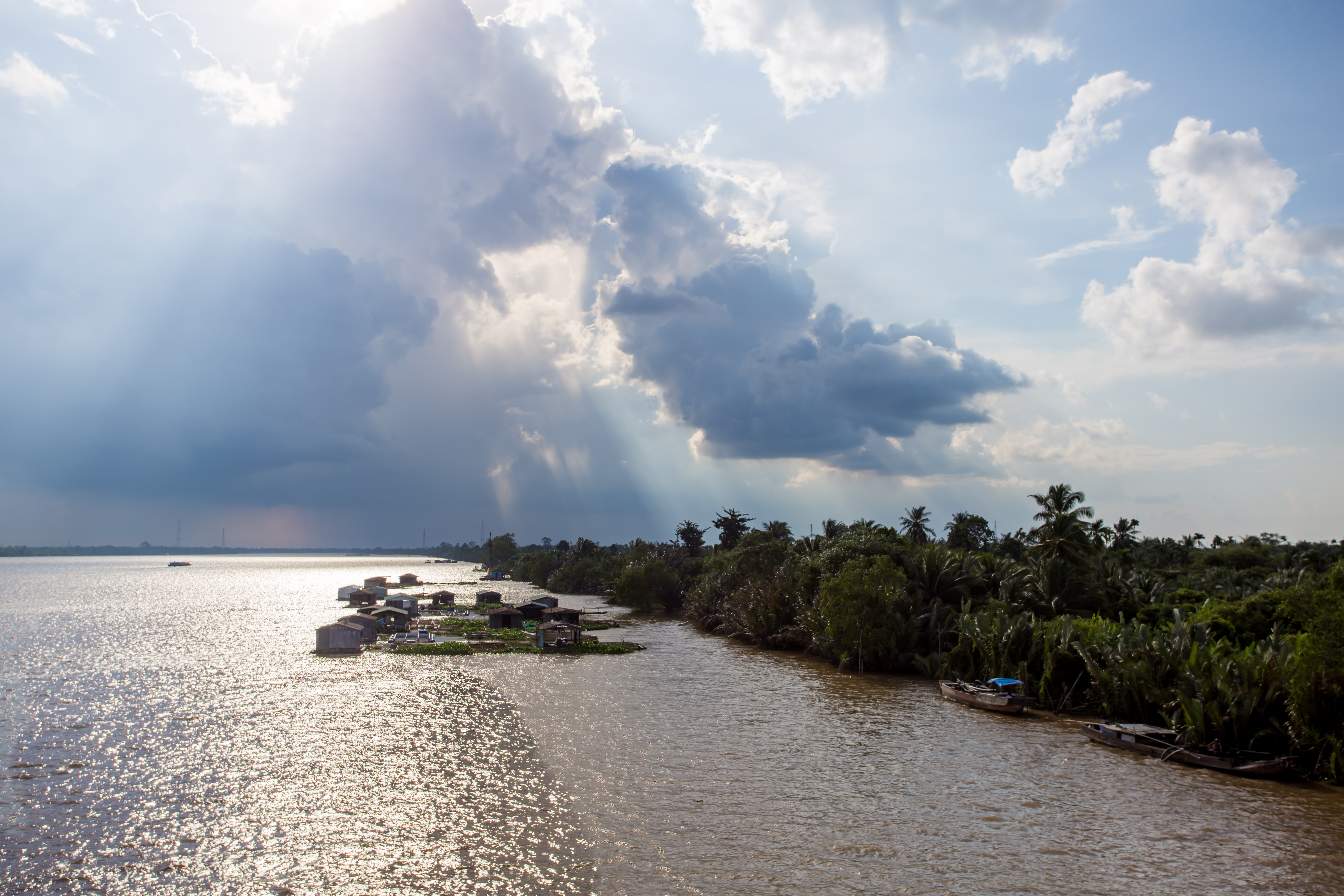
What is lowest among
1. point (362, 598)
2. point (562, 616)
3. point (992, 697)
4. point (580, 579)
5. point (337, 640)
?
point (362, 598)

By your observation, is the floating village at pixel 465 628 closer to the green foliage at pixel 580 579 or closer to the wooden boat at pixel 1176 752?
the wooden boat at pixel 1176 752

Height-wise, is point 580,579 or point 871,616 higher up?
point 871,616

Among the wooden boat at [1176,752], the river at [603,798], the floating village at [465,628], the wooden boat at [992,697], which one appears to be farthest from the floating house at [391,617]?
the wooden boat at [1176,752]

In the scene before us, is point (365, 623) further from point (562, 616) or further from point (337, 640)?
point (562, 616)

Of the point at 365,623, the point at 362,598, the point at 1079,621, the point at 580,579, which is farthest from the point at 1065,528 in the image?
the point at 580,579

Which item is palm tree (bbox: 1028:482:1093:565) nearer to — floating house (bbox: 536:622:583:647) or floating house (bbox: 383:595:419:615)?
floating house (bbox: 536:622:583:647)

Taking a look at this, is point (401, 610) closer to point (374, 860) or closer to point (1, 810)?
point (1, 810)

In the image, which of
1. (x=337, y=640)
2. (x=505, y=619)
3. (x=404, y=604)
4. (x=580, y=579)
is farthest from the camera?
(x=580, y=579)

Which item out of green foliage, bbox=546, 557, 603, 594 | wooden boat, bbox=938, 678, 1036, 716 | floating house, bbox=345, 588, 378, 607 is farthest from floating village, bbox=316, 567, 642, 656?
green foliage, bbox=546, 557, 603, 594
